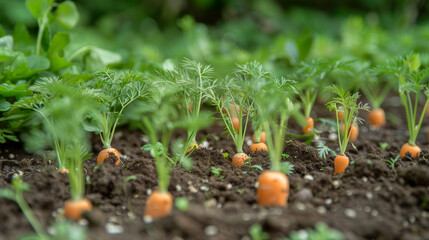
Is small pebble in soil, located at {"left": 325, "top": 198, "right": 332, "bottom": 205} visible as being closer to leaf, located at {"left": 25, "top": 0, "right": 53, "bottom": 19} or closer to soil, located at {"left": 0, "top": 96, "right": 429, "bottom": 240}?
soil, located at {"left": 0, "top": 96, "right": 429, "bottom": 240}

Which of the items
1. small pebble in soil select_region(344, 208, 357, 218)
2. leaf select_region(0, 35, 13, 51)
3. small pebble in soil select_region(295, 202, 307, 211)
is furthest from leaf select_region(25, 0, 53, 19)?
small pebble in soil select_region(344, 208, 357, 218)

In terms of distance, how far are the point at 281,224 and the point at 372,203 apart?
368 millimetres

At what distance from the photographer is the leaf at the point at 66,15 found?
2184 millimetres

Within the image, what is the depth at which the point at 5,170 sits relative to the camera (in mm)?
1704

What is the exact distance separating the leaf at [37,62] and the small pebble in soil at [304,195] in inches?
55.5

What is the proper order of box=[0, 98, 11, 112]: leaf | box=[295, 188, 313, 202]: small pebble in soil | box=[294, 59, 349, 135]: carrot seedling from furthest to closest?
1. box=[294, 59, 349, 135]: carrot seedling
2. box=[0, 98, 11, 112]: leaf
3. box=[295, 188, 313, 202]: small pebble in soil

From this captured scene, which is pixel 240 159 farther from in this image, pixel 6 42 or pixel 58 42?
pixel 6 42

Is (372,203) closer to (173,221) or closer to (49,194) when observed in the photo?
(173,221)

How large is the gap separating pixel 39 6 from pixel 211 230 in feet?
5.46

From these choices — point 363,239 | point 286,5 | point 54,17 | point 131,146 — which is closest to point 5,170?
point 131,146

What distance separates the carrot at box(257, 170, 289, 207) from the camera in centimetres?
123

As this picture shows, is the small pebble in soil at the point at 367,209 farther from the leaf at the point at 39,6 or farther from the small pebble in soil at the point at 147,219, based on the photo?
the leaf at the point at 39,6

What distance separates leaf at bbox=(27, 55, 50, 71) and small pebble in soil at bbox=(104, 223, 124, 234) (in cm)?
111

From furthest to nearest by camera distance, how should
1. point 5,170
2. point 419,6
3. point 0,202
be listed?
point 419,6 → point 5,170 → point 0,202
